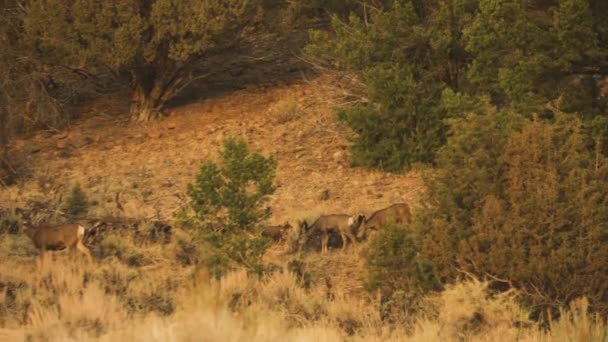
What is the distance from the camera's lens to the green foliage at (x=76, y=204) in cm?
1441

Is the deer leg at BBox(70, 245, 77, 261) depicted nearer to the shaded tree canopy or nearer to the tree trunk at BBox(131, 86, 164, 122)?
the shaded tree canopy

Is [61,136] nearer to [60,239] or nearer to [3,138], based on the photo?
[3,138]

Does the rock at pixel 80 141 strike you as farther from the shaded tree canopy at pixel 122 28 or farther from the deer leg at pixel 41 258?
the deer leg at pixel 41 258

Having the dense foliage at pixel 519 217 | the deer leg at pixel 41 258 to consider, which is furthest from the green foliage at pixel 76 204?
the dense foliage at pixel 519 217

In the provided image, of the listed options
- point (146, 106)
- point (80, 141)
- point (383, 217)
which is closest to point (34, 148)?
point (80, 141)

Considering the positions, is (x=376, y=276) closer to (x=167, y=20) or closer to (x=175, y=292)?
(x=175, y=292)

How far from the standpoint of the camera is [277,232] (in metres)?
13.4

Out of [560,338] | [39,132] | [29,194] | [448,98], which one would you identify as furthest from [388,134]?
[560,338]

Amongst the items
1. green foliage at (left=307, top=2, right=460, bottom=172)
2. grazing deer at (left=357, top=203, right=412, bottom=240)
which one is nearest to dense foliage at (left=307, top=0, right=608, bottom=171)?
green foliage at (left=307, top=2, right=460, bottom=172)

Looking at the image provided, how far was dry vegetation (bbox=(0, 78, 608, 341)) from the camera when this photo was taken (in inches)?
296

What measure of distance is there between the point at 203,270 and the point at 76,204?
16.4 feet

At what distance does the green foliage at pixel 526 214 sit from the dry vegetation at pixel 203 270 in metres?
0.42

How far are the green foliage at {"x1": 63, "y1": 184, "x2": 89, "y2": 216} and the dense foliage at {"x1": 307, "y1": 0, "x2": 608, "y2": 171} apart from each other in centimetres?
485

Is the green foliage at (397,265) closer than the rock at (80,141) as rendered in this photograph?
Yes
